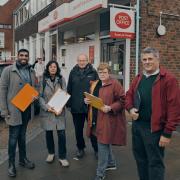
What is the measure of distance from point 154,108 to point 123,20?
599 cm

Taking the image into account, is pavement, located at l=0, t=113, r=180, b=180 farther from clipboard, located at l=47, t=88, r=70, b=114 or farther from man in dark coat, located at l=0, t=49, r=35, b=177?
clipboard, located at l=47, t=88, r=70, b=114

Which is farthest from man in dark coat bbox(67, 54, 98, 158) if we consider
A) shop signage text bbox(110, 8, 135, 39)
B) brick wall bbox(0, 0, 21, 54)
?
brick wall bbox(0, 0, 21, 54)

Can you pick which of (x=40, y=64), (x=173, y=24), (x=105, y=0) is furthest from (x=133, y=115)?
(x=40, y=64)

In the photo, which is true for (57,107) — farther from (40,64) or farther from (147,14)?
(40,64)

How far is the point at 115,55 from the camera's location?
11.2 meters

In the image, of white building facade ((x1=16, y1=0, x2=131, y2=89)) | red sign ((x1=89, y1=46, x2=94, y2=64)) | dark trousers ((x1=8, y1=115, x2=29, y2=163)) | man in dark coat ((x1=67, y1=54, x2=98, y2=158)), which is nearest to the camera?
dark trousers ((x1=8, y1=115, x2=29, y2=163))

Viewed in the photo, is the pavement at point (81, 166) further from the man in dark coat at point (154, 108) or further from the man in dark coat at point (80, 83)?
the man in dark coat at point (154, 108)

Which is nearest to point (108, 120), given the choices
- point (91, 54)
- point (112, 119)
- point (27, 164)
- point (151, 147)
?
point (112, 119)

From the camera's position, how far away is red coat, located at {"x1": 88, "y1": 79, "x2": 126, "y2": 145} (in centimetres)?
466

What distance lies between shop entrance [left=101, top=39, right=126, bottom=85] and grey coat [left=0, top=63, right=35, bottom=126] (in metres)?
6.01

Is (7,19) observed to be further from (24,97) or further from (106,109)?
(106,109)

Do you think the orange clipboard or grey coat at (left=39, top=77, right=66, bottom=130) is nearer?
the orange clipboard

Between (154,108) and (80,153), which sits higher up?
(154,108)

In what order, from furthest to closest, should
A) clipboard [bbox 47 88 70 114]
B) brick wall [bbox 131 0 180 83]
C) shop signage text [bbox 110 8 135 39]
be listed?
brick wall [bbox 131 0 180 83] < shop signage text [bbox 110 8 135 39] < clipboard [bbox 47 88 70 114]
